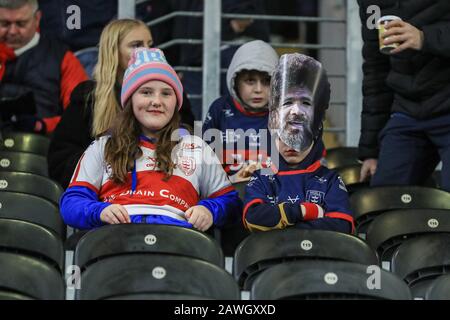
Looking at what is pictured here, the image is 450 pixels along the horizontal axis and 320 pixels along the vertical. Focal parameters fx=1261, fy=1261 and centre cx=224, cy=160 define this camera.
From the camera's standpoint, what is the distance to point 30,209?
5.49 meters

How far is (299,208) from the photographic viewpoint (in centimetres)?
519

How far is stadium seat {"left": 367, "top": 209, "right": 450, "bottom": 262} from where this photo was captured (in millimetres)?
5395

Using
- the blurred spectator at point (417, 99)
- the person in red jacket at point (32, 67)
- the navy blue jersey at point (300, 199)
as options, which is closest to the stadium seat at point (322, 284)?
the navy blue jersey at point (300, 199)

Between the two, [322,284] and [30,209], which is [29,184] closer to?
[30,209]

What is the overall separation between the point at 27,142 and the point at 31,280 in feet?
8.18

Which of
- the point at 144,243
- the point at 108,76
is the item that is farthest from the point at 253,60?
the point at 144,243

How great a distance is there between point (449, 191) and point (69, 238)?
1814mm

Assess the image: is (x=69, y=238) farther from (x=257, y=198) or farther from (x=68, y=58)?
(x=68, y=58)

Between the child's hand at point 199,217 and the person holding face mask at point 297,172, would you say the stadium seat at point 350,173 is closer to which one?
the person holding face mask at point 297,172

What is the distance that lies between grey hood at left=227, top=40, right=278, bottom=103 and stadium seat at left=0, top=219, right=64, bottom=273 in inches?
74.6

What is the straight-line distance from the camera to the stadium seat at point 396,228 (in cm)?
539

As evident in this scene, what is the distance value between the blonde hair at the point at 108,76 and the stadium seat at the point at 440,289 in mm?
1821

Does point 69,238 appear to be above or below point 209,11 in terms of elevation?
below
